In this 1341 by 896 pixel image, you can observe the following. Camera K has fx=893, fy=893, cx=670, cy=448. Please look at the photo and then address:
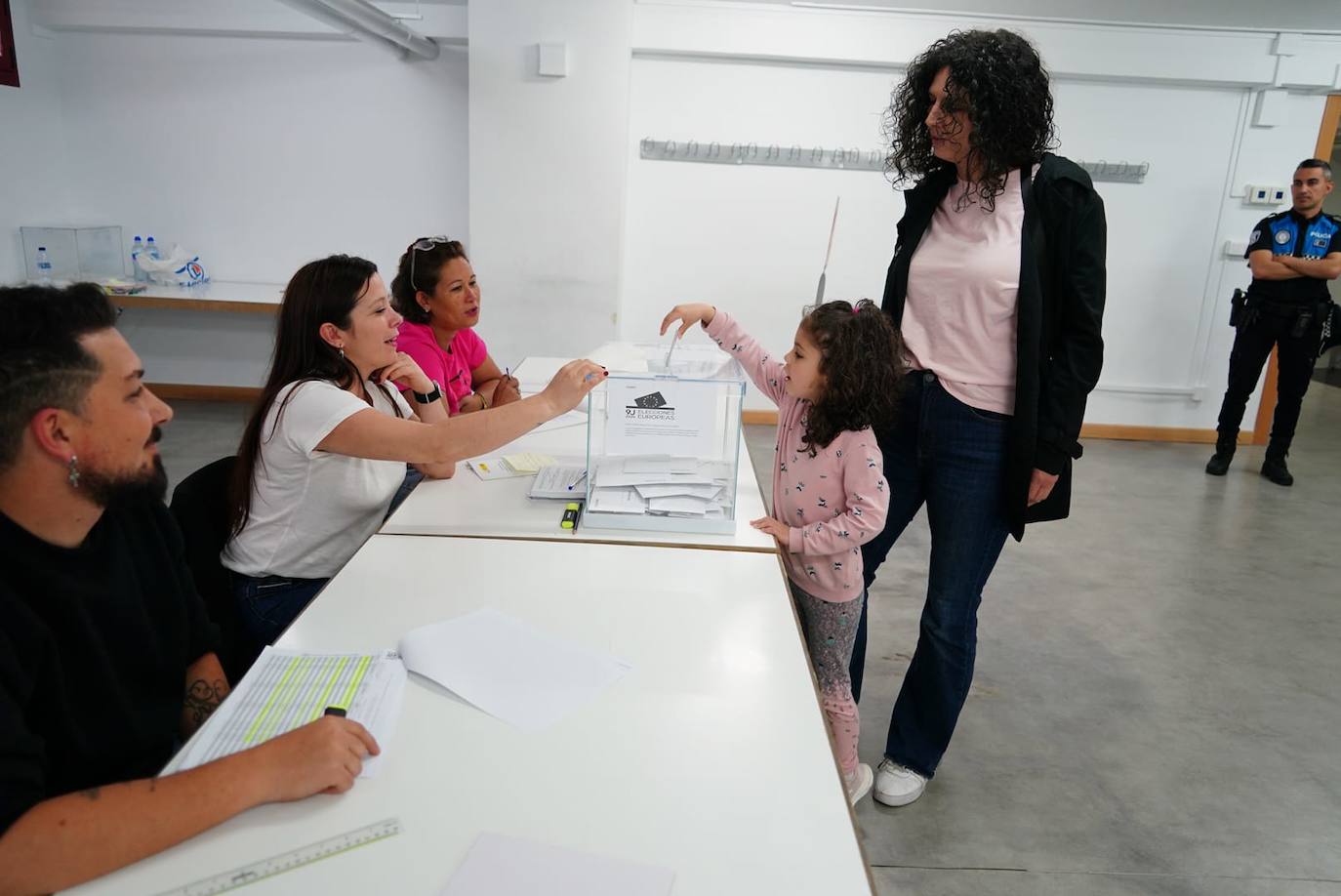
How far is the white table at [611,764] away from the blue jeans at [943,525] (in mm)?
564

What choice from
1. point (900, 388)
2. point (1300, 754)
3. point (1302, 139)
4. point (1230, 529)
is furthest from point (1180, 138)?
point (900, 388)

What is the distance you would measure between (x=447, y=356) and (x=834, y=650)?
1501 millimetres

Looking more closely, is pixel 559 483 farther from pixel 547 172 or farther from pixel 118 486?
pixel 547 172

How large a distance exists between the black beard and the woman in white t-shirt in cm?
59

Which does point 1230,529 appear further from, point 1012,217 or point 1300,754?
point 1012,217

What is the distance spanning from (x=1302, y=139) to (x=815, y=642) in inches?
203

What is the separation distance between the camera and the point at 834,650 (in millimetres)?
1976

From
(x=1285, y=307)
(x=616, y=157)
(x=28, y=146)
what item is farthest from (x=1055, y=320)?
(x=28, y=146)

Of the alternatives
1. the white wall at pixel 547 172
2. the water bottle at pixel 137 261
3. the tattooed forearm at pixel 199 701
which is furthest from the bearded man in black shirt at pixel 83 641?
the water bottle at pixel 137 261

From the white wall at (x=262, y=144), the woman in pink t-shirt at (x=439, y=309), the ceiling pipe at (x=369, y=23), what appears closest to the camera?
the woman in pink t-shirt at (x=439, y=309)

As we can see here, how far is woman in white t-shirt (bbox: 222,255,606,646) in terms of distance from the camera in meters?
1.69

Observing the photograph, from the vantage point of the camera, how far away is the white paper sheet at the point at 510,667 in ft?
3.94

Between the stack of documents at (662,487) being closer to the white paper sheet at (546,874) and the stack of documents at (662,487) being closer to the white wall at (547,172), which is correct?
the white paper sheet at (546,874)

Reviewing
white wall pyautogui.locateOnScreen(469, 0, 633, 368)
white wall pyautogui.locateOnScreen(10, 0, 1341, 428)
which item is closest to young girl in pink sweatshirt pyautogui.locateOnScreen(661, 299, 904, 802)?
white wall pyautogui.locateOnScreen(469, 0, 633, 368)
